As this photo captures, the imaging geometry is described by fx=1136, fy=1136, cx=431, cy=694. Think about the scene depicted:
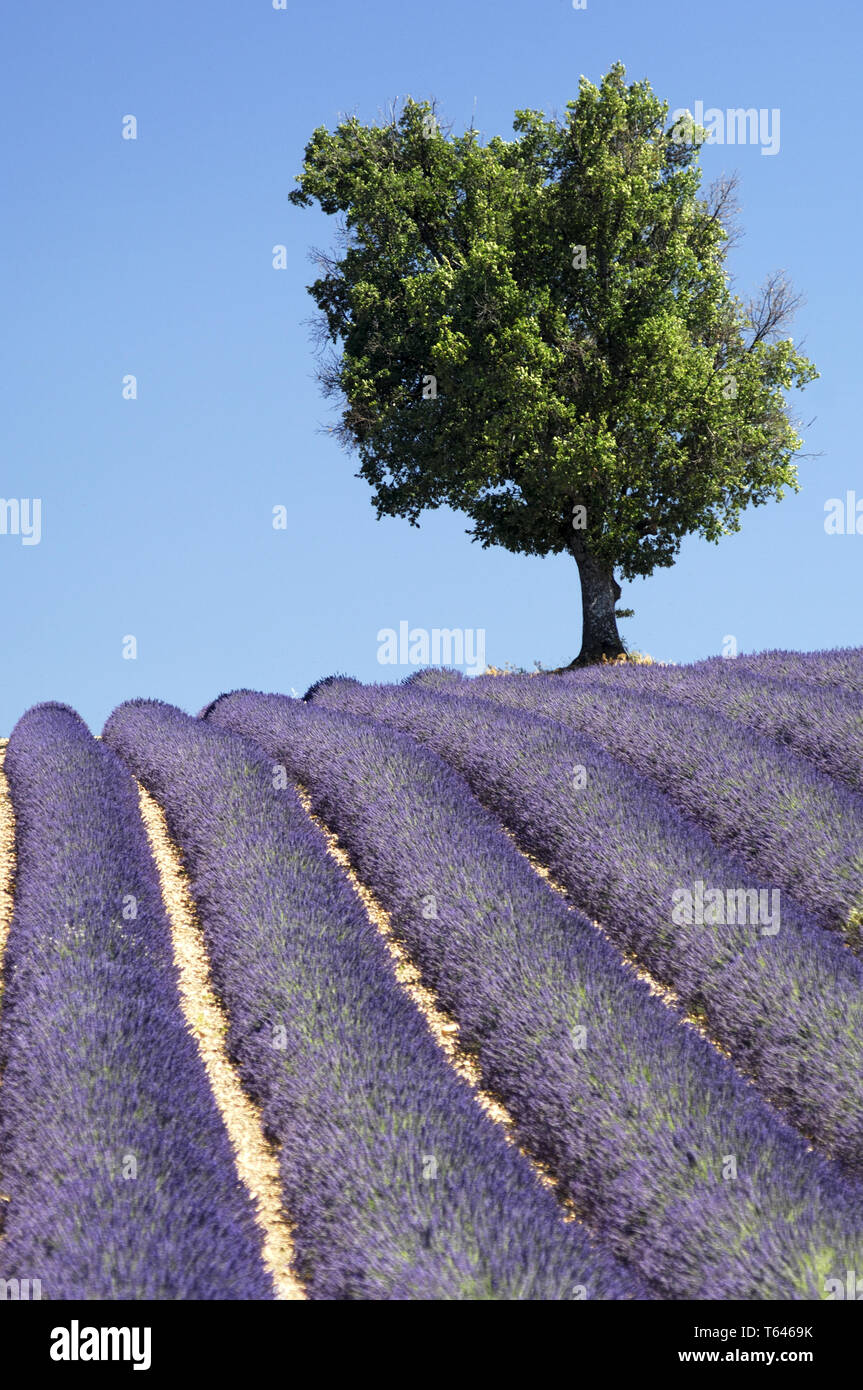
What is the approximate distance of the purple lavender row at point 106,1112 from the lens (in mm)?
4371

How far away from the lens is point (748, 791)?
9.58m

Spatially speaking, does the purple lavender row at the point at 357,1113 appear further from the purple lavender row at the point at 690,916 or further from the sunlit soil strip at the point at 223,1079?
the purple lavender row at the point at 690,916

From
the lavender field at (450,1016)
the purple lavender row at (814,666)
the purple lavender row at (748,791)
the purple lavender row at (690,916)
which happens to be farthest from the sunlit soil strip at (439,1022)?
the purple lavender row at (814,666)

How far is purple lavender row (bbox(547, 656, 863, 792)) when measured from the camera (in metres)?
10.9

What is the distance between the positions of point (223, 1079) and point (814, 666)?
32.6 ft

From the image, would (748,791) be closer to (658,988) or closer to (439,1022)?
(658,988)

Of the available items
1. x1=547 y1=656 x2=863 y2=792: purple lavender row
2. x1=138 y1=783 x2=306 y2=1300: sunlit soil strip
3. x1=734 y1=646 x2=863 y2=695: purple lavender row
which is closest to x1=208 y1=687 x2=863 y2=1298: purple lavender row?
x1=138 y1=783 x2=306 y2=1300: sunlit soil strip

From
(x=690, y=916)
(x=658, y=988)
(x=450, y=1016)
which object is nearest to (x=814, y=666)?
(x=690, y=916)

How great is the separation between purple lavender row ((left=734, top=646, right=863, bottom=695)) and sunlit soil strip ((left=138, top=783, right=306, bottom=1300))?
750 cm

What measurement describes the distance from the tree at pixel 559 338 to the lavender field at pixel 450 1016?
11.2 m

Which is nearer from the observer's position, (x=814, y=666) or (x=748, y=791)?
(x=748, y=791)

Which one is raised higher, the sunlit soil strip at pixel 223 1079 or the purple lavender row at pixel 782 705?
the purple lavender row at pixel 782 705

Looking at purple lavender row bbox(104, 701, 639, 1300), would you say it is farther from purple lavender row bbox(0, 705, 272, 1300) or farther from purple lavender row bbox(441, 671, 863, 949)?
purple lavender row bbox(441, 671, 863, 949)
